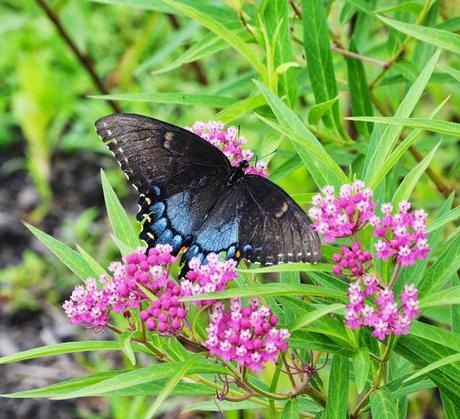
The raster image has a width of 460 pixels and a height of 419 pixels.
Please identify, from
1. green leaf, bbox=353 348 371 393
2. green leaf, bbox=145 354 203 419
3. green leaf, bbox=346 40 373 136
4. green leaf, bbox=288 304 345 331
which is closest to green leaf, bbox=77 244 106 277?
green leaf, bbox=145 354 203 419

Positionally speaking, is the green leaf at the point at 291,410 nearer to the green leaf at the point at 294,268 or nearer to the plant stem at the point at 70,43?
the green leaf at the point at 294,268

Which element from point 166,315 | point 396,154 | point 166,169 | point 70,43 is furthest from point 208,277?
point 70,43

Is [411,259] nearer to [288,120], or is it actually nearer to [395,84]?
[288,120]

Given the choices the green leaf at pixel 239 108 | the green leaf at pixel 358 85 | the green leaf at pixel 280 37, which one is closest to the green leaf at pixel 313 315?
the green leaf at pixel 239 108

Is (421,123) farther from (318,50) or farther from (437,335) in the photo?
(318,50)

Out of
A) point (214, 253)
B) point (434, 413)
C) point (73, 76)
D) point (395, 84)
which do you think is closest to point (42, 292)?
point (73, 76)

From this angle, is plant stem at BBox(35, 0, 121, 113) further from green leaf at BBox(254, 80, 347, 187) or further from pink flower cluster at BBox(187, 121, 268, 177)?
green leaf at BBox(254, 80, 347, 187)
